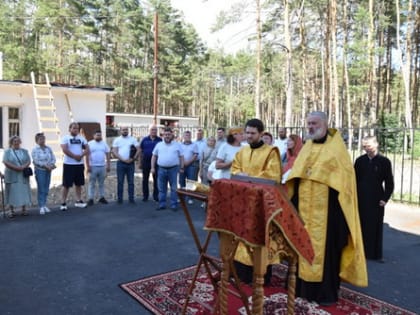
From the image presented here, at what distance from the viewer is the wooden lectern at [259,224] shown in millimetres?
2525

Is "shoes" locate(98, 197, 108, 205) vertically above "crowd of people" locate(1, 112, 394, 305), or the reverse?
"crowd of people" locate(1, 112, 394, 305)

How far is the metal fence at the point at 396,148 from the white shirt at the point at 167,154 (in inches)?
146

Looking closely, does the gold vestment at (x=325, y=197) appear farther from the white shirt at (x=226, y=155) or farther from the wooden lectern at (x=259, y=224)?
the white shirt at (x=226, y=155)

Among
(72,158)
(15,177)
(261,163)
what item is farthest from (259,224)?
(72,158)

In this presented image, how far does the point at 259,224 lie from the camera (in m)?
2.57

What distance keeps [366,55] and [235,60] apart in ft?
77.5

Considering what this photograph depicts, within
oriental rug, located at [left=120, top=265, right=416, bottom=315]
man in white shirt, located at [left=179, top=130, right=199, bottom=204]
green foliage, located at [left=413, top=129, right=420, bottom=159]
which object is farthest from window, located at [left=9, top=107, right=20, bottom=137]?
green foliage, located at [left=413, top=129, right=420, bottom=159]

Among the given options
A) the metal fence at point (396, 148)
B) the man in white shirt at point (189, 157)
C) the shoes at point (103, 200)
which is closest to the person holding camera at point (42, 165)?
the shoes at point (103, 200)

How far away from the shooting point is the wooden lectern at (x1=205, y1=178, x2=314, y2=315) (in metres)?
2.53

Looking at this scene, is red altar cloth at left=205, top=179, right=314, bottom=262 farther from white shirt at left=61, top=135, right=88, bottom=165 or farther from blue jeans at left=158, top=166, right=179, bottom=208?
white shirt at left=61, top=135, right=88, bottom=165

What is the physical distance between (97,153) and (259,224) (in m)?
6.73

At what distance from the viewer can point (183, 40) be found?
39.4 metres

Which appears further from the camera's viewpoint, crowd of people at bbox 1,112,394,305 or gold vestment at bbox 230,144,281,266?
gold vestment at bbox 230,144,281,266

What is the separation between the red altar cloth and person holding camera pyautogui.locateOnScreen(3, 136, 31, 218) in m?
5.90
